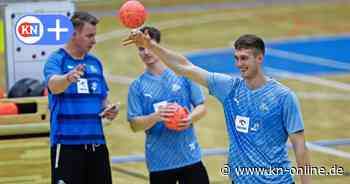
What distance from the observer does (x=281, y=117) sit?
7562 mm

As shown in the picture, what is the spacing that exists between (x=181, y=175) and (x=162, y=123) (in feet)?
1.76

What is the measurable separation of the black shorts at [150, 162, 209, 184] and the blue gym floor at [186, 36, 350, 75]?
35.9 feet

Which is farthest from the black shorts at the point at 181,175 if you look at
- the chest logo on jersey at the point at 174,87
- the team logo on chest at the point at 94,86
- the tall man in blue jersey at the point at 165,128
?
the team logo on chest at the point at 94,86

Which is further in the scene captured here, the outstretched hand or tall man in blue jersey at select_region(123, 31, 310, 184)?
the outstretched hand

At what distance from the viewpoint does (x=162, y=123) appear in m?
9.22

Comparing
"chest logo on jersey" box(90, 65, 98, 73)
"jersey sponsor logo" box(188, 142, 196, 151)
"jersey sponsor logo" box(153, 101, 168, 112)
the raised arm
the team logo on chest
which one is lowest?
"jersey sponsor logo" box(188, 142, 196, 151)

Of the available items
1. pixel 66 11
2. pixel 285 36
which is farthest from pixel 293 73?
pixel 66 11

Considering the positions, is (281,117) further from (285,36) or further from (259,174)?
(285,36)

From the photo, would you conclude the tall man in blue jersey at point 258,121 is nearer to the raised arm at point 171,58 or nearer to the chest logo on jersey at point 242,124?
the chest logo on jersey at point 242,124

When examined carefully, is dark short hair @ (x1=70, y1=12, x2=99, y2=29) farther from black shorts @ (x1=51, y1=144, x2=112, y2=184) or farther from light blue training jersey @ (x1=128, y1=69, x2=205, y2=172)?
black shorts @ (x1=51, y1=144, x2=112, y2=184)

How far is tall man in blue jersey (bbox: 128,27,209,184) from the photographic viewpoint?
9203 mm

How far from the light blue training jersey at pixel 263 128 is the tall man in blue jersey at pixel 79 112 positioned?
5.44 ft

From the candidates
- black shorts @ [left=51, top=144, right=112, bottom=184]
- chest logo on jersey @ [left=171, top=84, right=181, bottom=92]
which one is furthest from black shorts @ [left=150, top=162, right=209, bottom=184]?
chest logo on jersey @ [left=171, top=84, right=181, bottom=92]

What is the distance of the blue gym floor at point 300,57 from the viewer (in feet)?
67.4
